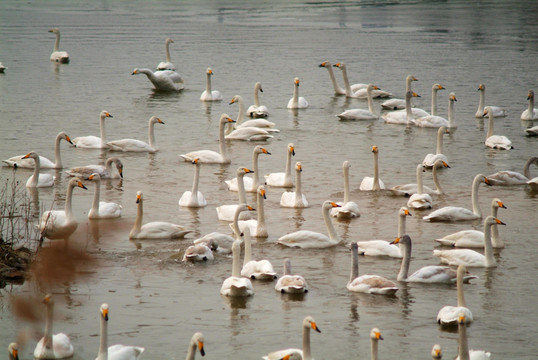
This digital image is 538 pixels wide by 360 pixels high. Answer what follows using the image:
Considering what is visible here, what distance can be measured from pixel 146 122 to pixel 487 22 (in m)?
31.3

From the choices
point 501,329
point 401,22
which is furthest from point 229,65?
point 501,329

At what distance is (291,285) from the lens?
40.7 ft

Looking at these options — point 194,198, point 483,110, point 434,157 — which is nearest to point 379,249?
point 194,198

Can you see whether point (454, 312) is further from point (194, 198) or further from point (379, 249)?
point (194, 198)

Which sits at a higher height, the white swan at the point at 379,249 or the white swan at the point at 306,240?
the white swan at the point at 306,240

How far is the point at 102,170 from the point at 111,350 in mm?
9202

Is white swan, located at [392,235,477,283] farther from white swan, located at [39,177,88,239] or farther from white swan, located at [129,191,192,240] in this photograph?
white swan, located at [39,177,88,239]

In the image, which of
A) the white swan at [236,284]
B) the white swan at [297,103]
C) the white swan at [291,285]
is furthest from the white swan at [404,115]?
the white swan at [236,284]

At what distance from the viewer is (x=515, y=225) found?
52.7ft

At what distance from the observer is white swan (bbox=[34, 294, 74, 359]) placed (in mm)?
10156

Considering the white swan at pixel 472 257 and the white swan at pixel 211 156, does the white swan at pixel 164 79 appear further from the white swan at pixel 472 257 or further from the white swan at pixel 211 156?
the white swan at pixel 472 257

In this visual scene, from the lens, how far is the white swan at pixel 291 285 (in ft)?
40.7

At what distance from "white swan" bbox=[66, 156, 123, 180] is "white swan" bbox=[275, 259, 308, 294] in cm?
705

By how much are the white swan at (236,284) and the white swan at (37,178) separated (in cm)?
650
